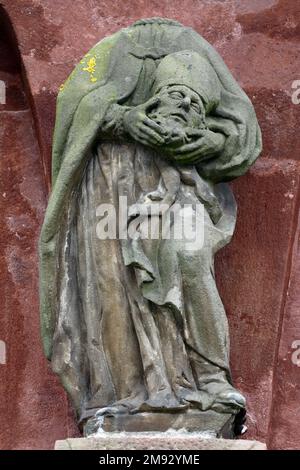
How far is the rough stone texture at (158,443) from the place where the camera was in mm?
7004

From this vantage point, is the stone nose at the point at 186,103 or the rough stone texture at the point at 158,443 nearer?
the rough stone texture at the point at 158,443

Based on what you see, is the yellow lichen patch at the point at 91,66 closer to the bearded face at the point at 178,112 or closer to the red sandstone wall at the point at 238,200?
the bearded face at the point at 178,112

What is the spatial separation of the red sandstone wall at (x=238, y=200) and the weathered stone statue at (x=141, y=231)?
1.59 ft

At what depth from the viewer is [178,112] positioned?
24.2 feet

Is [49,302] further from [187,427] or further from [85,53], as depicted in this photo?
[85,53]

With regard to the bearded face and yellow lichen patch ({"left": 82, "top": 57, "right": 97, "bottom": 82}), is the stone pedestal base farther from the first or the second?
yellow lichen patch ({"left": 82, "top": 57, "right": 97, "bottom": 82})

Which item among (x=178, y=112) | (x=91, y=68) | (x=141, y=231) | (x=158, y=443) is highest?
(x=91, y=68)

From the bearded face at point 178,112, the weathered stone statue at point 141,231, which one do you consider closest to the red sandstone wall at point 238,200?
the weathered stone statue at point 141,231

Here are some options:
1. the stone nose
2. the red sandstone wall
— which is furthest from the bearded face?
the red sandstone wall

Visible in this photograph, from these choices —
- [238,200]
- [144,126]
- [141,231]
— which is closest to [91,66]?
[144,126]

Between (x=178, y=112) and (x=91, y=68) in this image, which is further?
(x=91, y=68)

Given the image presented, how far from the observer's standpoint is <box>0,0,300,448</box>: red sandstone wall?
7930 millimetres

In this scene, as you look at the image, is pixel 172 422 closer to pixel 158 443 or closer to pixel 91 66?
pixel 158 443

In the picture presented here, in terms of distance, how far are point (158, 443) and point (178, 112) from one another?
1.26m
